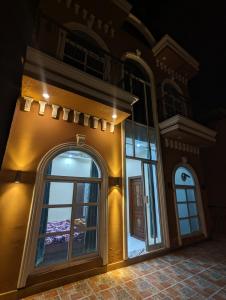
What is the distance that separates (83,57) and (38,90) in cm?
197

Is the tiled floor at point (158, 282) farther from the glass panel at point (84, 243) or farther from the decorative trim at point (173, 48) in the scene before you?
the decorative trim at point (173, 48)

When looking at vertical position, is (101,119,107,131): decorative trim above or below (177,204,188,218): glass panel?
above

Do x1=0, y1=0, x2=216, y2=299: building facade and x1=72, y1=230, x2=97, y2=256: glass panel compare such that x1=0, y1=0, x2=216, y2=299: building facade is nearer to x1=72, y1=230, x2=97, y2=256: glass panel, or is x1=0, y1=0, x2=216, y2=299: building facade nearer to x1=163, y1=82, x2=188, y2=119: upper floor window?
x1=72, y1=230, x2=97, y2=256: glass panel

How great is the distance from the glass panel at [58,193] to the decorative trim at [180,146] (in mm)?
3406

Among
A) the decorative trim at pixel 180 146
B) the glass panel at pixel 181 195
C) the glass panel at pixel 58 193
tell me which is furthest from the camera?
the decorative trim at pixel 180 146

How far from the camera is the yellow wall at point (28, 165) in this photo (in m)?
2.33

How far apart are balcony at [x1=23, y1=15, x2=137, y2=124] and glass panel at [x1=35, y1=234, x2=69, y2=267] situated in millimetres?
2616

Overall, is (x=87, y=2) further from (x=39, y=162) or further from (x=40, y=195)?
(x=40, y=195)

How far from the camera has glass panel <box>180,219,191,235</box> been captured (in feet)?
15.3

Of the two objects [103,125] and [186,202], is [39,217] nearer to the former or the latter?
[103,125]

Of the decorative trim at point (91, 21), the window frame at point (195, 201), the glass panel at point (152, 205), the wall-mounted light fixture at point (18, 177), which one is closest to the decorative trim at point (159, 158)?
the glass panel at point (152, 205)

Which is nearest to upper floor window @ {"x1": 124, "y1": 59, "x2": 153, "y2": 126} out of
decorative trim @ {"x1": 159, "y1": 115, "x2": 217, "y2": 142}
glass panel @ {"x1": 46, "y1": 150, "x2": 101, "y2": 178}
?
decorative trim @ {"x1": 159, "y1": 115, "x2": 217, "y2": 142}

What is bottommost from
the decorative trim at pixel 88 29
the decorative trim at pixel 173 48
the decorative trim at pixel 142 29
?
the decorative trim at pixel 88 29

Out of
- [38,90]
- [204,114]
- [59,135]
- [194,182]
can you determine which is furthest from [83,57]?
[204,114]
